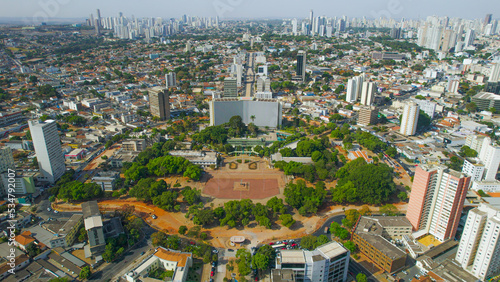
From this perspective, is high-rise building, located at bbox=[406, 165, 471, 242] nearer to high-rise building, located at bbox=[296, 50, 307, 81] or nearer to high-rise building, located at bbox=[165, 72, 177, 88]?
high-rise building, located at bbox=[296, 50, 307, 81]

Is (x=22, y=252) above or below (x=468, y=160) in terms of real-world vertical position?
below

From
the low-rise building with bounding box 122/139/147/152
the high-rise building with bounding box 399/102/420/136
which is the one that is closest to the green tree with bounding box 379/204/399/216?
the high-rise building with bounding box 399/102/420/136

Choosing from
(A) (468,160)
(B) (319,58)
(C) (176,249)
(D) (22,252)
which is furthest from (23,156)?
(B) (319,58)

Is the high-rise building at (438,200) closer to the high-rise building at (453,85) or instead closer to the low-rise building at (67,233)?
the low-rise building at (67,233)

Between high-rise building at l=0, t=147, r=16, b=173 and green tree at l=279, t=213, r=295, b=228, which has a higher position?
high-rise building at l=0, t=147, r=16, b=173

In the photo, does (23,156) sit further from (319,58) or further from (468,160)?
(319,58)

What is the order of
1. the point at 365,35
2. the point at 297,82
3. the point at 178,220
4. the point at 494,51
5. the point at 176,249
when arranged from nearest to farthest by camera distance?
the point at 176,249, the point at 178,220, the point at 297,82, the point at 494,51, the point at 365,35

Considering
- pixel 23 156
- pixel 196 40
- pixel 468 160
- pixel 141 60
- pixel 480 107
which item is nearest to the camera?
pixel 468 160
